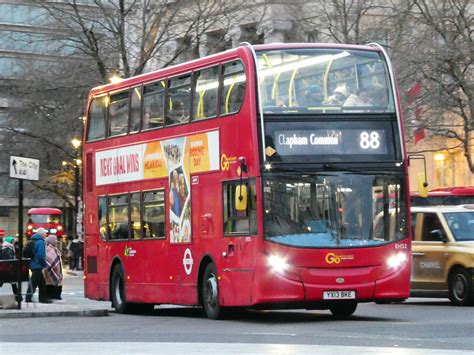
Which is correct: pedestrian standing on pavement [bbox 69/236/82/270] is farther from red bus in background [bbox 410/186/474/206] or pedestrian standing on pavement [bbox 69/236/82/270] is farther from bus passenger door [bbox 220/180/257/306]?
bus passenger door [bbox 220/180/257/306]

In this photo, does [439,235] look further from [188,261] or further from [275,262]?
[275,262]

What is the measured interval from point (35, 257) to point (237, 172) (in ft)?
27.5

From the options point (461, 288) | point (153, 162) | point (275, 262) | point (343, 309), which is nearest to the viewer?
point (275, 262)

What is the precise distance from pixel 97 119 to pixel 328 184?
8053mm

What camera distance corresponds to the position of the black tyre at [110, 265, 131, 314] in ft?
87.6

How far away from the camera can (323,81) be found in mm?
21469

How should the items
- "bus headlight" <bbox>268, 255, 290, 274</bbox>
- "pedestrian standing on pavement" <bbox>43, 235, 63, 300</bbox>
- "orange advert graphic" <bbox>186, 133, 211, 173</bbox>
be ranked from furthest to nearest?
1. "pedestrian standing on pavement" <bbox>43, 235, 63, 300</bbox>
2. "orange advert graphic" <bbox>186, 133, 211, 173</bbox>
3. "bus headlight" <bbox>268, 255, 290, 274</bbox>

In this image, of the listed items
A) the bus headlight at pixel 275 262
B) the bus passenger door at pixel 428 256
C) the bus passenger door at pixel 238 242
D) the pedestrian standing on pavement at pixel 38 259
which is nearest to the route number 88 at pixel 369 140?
the bus passenger door at pixel 238 242

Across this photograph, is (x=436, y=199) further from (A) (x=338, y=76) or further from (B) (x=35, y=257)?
(A) (x=338, y=76)

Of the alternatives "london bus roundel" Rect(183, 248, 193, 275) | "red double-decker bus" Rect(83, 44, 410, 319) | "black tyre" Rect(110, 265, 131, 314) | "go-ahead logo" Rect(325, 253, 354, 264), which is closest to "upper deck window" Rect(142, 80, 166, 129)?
"red double-decker bus" Rect(83, 44, 410, 319)

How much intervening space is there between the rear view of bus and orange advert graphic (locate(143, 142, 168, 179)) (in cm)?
387

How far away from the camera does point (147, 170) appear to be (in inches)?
990

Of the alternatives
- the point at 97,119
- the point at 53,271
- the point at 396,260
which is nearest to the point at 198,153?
the point at 396,260

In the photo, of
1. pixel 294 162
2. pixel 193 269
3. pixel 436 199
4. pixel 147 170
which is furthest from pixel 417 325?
pixel 436 199
